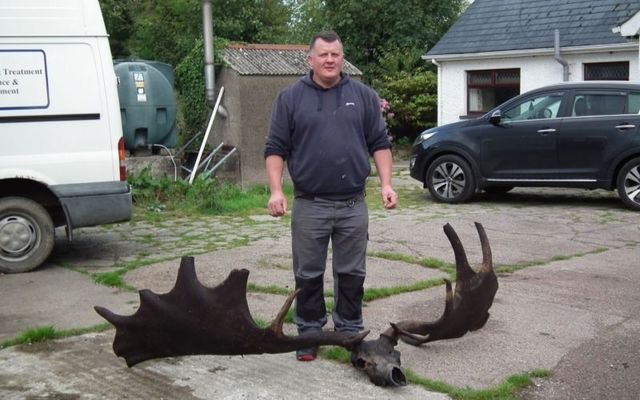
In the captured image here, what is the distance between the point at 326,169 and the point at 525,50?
51.9 feet

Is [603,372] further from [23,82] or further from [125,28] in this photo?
[125,28]

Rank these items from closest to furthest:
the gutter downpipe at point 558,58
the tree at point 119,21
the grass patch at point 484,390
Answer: the grass patch at point 484,390 < the gutter downpipe at point 558,58 < the tree at point 119,21

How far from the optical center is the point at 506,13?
21.7m

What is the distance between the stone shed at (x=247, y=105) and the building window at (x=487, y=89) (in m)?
7.91

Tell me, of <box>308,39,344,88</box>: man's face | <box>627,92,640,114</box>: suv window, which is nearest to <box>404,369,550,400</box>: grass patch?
<box>308,39,344,88</box>: man's face

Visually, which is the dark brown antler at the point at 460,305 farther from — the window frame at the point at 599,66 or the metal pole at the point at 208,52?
the window frame at the point at 599,66

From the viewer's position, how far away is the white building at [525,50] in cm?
1862

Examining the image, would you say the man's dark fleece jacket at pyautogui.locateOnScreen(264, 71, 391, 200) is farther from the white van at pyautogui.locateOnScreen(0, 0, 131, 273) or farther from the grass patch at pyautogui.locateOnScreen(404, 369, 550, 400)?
the white van at pyautogui.locateOnScreen(0, 0, 131, 273)

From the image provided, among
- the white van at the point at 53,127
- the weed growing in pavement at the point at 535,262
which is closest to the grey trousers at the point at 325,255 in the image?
the weed growing in pavement at the point at 535,262

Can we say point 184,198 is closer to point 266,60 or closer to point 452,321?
point 266,60

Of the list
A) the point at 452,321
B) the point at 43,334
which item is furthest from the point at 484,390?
the point at 43,334

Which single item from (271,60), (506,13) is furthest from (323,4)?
(271,60)

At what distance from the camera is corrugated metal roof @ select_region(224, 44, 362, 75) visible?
45.8 ft

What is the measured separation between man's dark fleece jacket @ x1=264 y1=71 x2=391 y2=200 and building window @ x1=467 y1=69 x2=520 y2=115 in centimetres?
1621
